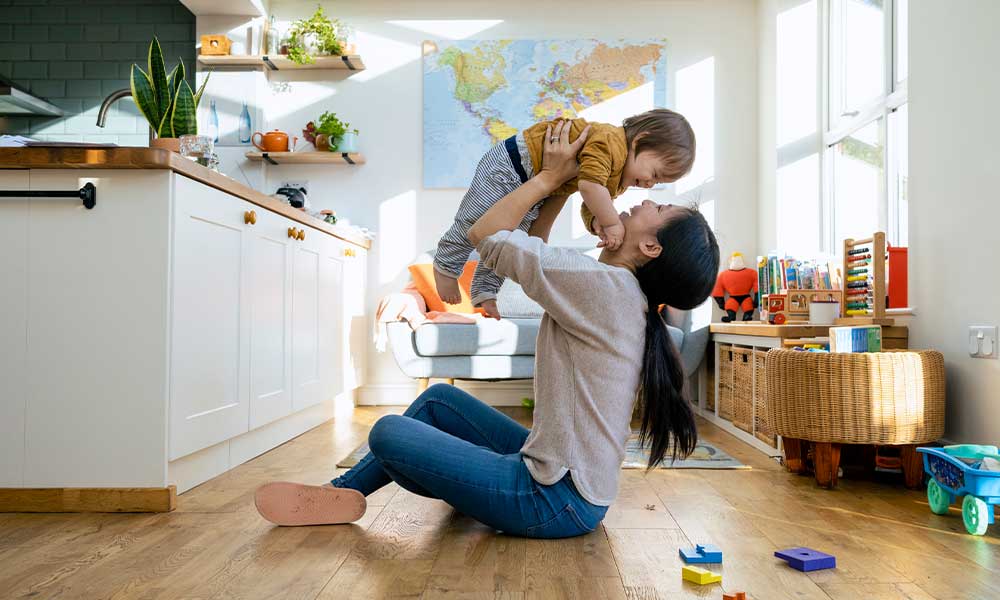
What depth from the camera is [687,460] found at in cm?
301

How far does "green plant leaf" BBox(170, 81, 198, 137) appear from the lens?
9.07 ft

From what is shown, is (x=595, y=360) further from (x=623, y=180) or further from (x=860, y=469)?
(x=860, y=469)

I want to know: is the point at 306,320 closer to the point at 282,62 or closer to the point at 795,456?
the point at 282,62

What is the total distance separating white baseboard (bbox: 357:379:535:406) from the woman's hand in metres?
3.17

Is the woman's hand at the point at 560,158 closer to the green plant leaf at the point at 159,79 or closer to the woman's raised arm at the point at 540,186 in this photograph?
the woman's raised arm at the point at 540,186

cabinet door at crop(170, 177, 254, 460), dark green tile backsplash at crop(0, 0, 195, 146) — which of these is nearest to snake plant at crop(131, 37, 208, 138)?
cabinet door at crop(170, 177, 254, 460)

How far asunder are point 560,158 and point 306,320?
214 centimetres

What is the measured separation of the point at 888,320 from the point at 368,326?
2.98 meters

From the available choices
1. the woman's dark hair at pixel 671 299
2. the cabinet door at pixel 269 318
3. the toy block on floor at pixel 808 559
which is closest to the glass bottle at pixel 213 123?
the cabinet door at pixel 269 318

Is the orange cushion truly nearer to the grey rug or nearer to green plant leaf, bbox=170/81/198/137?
the grey rug

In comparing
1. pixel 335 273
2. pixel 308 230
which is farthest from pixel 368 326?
pixel 308 230

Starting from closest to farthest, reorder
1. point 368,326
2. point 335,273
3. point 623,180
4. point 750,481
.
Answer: point 623,180, point 750,481, point 335,273, point 368,326

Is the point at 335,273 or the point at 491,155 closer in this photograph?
the point at 491,155

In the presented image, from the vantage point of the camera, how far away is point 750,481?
268 centimetres
